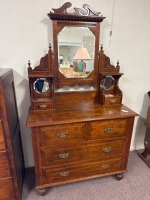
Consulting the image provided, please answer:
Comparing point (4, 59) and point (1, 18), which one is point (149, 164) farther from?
point (1, 18)

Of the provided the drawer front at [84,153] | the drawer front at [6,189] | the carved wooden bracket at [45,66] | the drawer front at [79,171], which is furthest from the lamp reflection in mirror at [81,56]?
the drawer front at [6,189]

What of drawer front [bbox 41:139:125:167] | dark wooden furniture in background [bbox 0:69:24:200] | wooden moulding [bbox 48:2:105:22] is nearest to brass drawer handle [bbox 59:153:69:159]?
drawer front [bbox 41:139:125:167]

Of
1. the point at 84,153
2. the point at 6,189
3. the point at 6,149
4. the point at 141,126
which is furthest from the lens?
the point at 141,126

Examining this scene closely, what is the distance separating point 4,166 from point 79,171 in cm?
72

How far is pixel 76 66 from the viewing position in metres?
1.58

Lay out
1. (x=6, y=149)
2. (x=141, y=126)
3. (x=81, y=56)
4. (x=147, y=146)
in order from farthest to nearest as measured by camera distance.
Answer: (x=141, y=126), (x=147, y=146), (x=81, y=56), (x=6, y=149)

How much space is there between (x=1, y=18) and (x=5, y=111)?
Result: 923 millimetres

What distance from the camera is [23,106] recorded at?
1.67 metres

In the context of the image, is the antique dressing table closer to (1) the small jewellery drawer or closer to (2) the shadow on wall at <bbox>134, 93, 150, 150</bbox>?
(1) the small jewellery drawer

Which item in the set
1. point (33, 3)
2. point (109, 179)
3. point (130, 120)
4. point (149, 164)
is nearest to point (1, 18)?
point (33, 3)

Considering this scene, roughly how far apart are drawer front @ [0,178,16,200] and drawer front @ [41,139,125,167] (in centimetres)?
Result: 34

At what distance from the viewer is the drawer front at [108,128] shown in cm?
136

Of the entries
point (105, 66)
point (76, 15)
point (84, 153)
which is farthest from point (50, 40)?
point (84, 153)

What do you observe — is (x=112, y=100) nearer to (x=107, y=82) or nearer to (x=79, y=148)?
(x=107, y=82)
